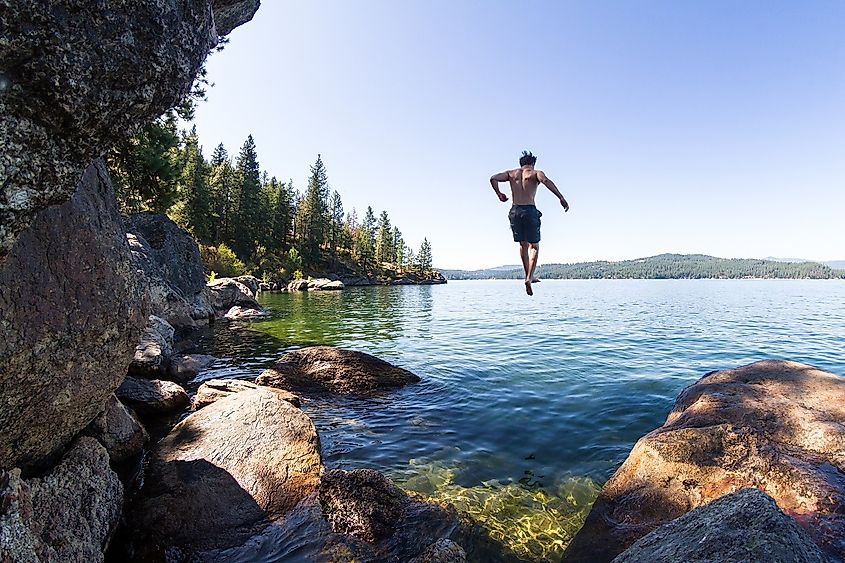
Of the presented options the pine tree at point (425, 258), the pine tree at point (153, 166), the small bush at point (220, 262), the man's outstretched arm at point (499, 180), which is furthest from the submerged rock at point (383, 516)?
the pine tree at point (425, 258)

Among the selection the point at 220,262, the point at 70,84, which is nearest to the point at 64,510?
the point at 70,84

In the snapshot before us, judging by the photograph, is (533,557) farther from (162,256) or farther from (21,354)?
(162,256)

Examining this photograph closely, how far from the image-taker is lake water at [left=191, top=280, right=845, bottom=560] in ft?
22.3

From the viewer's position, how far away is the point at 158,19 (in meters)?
3.42

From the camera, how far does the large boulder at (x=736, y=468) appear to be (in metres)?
4.45

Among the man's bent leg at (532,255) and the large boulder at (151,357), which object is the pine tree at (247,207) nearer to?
the large boulder at (151,357)

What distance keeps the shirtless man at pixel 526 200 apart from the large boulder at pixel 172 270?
16517mm

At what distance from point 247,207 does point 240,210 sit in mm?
1197

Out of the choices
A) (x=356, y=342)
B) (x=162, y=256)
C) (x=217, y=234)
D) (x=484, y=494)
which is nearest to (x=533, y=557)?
(x=484, y=494)

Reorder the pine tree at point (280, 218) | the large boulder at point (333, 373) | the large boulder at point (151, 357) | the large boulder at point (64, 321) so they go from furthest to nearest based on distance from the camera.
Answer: the pine tree at point (280, 218) < the large boulder at point (333, 373) < the large boulder at point (151, 357) < the large boulder at point (64, 321)

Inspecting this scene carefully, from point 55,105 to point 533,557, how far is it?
21.3 ft

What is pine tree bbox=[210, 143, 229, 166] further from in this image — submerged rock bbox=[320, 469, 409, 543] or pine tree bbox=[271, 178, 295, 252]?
submerged rock bbox=[320, 469, 409, 543]

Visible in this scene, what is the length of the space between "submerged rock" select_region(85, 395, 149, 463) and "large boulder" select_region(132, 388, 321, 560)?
549 millimetres

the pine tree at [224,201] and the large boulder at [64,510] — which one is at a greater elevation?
the pine tree at [224,201]
